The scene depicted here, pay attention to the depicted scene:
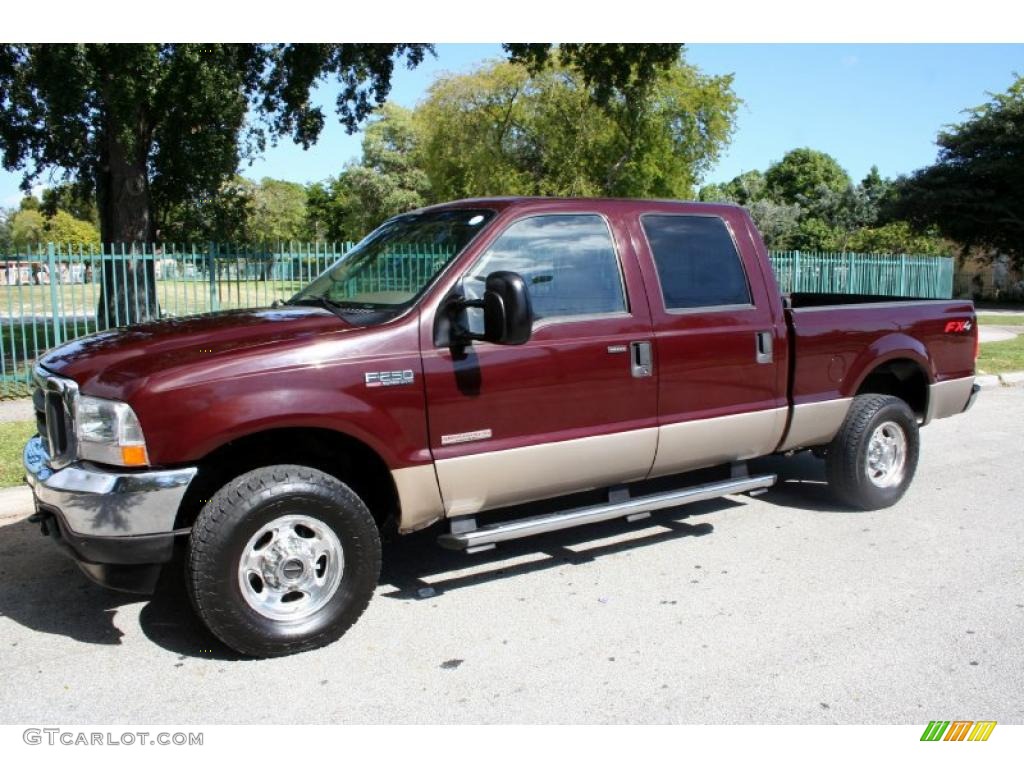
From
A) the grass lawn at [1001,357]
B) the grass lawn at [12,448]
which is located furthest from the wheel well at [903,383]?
the grass lawn at [1001,357]

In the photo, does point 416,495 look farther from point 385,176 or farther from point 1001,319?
point 385,176

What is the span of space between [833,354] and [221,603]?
407cm

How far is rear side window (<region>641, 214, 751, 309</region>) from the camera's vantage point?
513cm

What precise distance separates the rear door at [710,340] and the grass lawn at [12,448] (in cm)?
459

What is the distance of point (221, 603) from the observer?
12.4ft

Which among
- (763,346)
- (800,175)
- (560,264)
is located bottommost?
(763,346)

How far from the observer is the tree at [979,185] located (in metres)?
33.5

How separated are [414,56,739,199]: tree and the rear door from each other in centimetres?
3113

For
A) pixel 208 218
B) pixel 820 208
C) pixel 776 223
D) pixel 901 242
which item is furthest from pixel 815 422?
pixel 820 208

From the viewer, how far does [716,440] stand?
5277mm

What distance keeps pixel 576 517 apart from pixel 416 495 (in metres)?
0.90

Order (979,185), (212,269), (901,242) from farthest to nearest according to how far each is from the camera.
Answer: (901,242) < (979,185) < (212,269)

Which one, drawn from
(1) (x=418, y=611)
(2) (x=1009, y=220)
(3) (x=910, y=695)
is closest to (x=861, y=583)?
(3) (x=910, y=695)

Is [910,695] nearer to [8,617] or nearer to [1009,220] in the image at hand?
[8,617]
